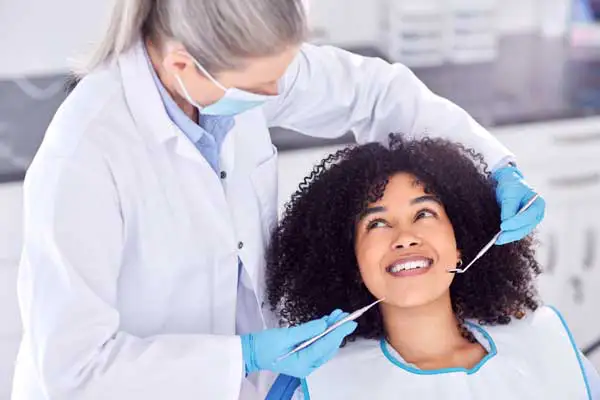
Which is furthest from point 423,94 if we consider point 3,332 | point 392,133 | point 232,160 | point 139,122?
point 3,332

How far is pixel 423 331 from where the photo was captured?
155 centimetres

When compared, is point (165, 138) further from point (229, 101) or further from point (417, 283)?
point (417, 283)

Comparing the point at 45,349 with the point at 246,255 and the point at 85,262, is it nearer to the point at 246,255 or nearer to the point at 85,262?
the point at 85,262

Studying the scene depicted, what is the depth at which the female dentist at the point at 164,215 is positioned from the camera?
1.25 metres

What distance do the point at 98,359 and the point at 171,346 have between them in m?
0.11

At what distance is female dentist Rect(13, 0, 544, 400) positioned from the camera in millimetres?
1245

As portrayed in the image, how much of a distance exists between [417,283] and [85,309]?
516 mm

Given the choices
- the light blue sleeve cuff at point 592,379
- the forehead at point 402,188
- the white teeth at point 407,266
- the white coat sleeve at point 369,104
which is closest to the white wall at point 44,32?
the white coat sleeve at point 369,104

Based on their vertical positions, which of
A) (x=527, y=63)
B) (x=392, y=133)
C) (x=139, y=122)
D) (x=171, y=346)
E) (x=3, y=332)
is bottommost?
(x=3, y=332)

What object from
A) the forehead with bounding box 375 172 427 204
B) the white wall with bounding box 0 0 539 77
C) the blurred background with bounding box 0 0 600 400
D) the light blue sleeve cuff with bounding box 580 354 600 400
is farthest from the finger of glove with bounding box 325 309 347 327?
the white wall with bounding box 0 0 539 77

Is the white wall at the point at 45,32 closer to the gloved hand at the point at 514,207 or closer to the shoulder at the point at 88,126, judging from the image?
the shoulder at the point at 88,126

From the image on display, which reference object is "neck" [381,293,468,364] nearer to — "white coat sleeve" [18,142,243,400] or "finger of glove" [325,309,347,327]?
"finger of glove" [325,309,347,327]

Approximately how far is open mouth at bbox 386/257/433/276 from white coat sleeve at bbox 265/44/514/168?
0.87 ft

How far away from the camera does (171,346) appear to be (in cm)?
135
